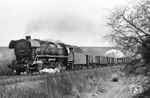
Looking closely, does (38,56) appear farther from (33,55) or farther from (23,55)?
(23,55)

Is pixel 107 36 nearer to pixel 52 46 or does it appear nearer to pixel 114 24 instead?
pixel 114 24

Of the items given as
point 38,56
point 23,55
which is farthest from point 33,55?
point 23,55

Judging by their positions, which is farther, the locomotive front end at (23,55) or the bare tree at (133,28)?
the locomotive front end at (23,55)

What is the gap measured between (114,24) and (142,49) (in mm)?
2357

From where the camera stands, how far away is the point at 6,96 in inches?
335

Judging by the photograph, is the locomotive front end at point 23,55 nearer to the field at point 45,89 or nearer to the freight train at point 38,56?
the freight train at point 38,56

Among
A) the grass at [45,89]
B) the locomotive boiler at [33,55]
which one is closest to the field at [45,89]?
the grass at [45,89]

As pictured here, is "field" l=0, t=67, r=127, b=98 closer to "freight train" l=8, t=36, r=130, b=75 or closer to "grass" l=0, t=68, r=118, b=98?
"grass" l=0, t=68, r=118, b=98

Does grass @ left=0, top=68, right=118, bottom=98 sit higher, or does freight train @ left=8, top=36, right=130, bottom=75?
freight train @ left=8, top=36, right=130, bottom=75

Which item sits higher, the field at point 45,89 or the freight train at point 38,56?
the freight train at point 38,56

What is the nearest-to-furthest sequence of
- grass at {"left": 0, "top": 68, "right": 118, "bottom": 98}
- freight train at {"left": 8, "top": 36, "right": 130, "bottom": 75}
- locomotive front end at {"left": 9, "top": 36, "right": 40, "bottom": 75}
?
grass at {"left": 0, "top": 68, "right": 118, "bottom": 98}
locomotive front end at {"left": 9, "top": 36, "right": 40, "bottom": 75}
freight train at {"left": 8, "top": 36, "right": 130, "bottom": 75}

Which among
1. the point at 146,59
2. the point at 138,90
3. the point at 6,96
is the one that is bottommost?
the point at 138,90

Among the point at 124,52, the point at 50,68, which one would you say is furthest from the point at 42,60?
the point at 124,52

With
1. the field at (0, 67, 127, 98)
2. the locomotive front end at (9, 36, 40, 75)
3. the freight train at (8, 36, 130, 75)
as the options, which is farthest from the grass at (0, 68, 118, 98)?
the locomotive front end at (9, 36, 40, 75)
